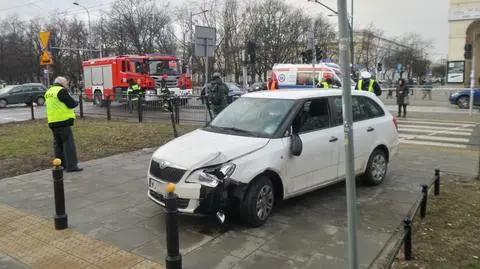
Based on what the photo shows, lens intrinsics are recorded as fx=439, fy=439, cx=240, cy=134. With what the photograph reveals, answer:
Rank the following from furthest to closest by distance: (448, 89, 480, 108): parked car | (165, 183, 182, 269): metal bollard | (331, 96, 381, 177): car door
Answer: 1. (448, 89, 480, 108): parked car
2. (331, 96, 381, 177): car door
3. (165, 183, 182, 269): metal bollard

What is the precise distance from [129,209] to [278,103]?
249cm

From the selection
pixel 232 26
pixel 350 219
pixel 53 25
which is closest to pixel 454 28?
pixel 232 26

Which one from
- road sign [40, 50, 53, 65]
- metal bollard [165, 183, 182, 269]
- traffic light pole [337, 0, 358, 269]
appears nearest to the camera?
traffic light pole [337, 0, 358, 269]

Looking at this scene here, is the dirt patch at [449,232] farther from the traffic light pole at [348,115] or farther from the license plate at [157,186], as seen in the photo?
the license plate at [157,186]

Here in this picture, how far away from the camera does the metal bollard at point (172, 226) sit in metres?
3.68

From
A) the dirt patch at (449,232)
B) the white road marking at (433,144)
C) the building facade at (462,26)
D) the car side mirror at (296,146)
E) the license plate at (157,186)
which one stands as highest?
the building facade at (462,26)

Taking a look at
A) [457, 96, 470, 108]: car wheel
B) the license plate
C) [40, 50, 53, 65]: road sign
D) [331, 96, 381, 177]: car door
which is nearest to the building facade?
[457, 96, 470, 108]: car wheel

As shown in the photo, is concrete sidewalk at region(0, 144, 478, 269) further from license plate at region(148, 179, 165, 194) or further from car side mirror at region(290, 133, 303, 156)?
car side mirror at region(290, 133, 303, 156)

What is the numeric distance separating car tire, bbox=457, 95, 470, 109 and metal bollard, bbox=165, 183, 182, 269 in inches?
949

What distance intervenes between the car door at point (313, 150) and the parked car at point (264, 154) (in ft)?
0.04

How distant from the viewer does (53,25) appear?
6644 cm

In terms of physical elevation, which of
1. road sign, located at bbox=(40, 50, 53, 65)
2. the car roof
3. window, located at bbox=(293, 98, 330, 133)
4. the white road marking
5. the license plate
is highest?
road sign, located at bbox=(40, 50, 53, 65)

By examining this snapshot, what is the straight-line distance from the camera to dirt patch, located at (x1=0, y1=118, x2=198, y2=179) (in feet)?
30.1

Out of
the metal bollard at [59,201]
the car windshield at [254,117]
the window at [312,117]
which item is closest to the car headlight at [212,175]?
the car windshield at [254,117]
